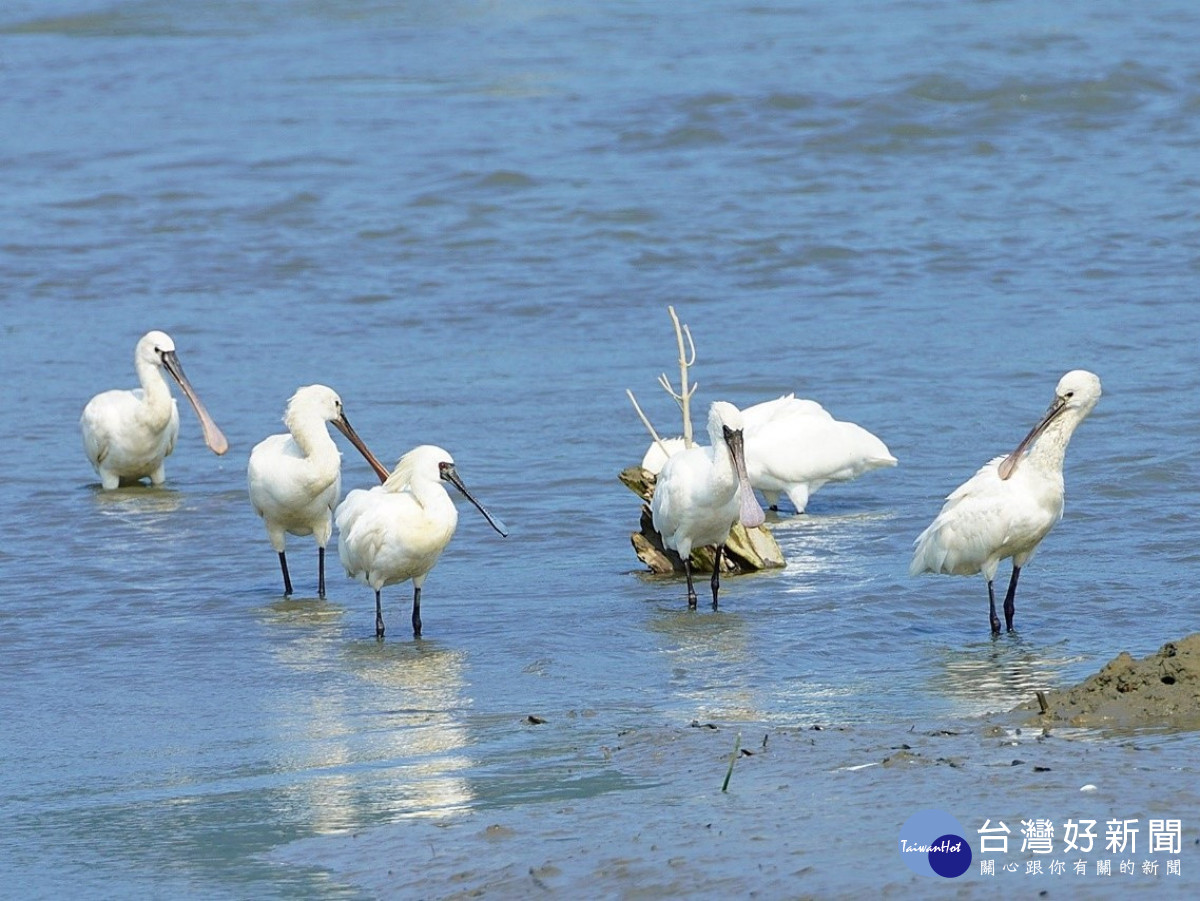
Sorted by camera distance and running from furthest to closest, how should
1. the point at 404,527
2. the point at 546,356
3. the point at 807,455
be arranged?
the point at 546,356, the point at 807,455, the point at 404,527

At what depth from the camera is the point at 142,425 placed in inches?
520

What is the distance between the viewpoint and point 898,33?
1212 inches

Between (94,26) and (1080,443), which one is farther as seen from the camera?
(94,26)

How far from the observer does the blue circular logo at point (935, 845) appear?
5.08 metres

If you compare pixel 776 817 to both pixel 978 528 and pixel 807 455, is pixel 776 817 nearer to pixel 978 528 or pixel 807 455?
pixel 978 528

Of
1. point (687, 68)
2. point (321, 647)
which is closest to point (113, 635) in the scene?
point (321, 647)

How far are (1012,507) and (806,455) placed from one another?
3190 millimetres

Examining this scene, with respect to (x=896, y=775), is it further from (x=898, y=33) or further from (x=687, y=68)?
(x=898, y=33)

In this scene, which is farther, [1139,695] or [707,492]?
[707,492]

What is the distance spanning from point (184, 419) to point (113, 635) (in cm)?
625

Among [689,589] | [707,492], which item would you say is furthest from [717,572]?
[707,492]

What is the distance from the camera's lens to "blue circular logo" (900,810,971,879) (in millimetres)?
5084

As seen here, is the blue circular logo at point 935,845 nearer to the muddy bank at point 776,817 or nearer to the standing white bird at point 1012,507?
the muddy bank at point 776,817

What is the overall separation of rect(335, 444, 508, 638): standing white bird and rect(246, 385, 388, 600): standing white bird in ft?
2.90
